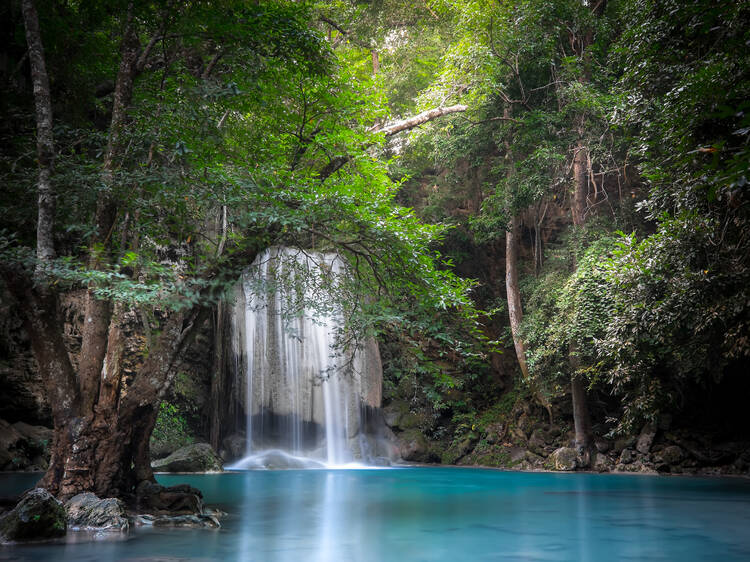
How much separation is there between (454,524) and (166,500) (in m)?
3.53

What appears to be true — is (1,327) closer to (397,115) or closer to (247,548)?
(247,548)

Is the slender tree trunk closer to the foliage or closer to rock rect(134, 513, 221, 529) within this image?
the foliage

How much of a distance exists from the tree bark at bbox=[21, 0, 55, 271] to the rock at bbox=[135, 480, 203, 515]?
3.01 metres

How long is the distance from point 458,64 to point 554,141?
327 centimetres

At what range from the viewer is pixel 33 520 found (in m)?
5.42

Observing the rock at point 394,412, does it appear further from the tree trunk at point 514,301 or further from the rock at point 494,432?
the tree trunk at point 514,301

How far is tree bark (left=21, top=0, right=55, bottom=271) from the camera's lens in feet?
19.1

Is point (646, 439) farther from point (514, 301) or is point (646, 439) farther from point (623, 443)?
point (514, 301)

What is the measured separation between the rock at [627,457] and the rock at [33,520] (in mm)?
12867

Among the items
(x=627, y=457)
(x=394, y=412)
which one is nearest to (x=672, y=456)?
(x=627, y=457)

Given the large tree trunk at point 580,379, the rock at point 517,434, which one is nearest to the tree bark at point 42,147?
the large tree trunk at point 580,379

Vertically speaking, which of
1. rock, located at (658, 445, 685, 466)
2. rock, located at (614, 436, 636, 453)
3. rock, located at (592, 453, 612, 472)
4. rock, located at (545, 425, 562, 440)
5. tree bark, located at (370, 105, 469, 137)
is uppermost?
tree bark, located at (370, 105, 469, 137)

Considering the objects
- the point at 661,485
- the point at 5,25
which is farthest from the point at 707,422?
the point at 5,25

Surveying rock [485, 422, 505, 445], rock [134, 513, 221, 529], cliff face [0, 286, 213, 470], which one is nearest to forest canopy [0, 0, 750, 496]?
rock [134, 513, 221, 529]
